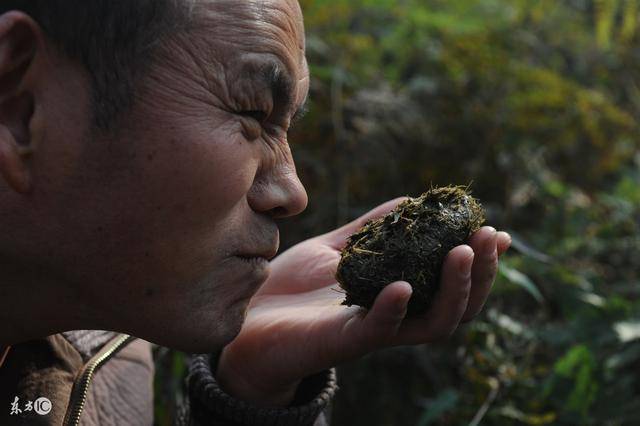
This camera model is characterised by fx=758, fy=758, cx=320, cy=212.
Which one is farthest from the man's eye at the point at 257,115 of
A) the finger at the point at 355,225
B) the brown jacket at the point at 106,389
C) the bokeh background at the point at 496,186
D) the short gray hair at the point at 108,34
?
the bokeh background at the point at 496,186

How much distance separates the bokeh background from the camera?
302cm

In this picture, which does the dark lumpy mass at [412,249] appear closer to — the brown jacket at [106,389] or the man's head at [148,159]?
the man's head at [148,159]

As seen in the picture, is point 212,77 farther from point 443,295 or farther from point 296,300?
point 296,300

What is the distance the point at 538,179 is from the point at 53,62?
302cm

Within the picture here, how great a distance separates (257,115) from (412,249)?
1.76 ft

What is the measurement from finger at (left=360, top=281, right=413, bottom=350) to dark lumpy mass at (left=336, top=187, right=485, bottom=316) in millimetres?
112

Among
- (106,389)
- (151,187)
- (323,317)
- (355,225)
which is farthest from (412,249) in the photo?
(106,389)

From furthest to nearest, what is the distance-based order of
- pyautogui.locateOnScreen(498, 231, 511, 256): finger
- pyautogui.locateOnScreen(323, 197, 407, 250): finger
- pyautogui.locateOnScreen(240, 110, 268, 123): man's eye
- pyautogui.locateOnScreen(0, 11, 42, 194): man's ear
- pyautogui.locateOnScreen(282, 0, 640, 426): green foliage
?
1. pyautogui.locateOnScreen(282, 0, 640, 426): green foliage
2. pyautogui.locateOnScreen(323, 197, 407, 250): finger
3. pyautogui.locateOnScreen(498, 231, 511, 256): finger
4. pyautogui.locateOnScreen(240, 110, 268, 123): man's eye
5. pyautogui.locateOnScreen(0, 11, 42, 194): man's ear

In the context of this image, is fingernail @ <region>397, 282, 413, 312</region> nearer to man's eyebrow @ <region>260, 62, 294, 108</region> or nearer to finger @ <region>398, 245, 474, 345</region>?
finger @ <region>398, 245, 474, 345</region>

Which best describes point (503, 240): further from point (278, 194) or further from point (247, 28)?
point (247, 28)

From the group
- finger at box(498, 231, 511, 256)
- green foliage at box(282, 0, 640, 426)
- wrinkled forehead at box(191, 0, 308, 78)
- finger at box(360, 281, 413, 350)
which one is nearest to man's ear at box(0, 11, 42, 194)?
wrinkled forehead at box(191, 0, 308, 78)

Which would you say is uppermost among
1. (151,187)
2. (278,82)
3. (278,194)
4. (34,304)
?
(278,82)

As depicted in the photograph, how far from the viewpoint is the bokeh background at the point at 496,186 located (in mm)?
3023

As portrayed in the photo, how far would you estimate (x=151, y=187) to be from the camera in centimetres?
173
